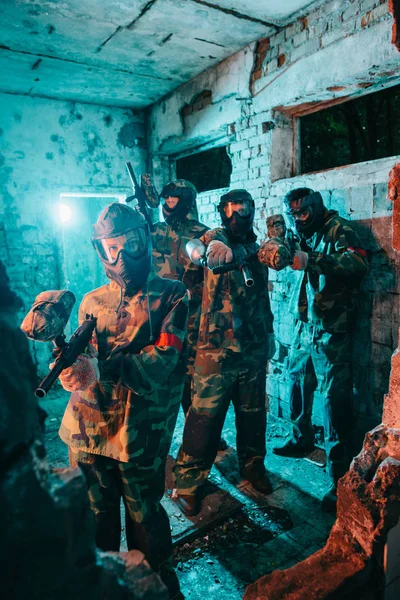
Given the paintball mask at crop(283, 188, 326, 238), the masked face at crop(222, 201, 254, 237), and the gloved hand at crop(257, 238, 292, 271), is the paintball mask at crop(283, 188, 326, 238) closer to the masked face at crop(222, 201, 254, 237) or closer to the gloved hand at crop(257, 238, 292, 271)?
the masked face at crop(222, 201, 254, 237)

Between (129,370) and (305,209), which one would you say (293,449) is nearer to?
(305,209)

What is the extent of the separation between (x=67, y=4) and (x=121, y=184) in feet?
9.55

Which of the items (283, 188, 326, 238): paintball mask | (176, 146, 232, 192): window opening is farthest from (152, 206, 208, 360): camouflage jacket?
(176, 146, 232, 192): window opening

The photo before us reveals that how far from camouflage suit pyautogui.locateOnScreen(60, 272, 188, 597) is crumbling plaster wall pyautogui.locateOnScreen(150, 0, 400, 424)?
6.49ft

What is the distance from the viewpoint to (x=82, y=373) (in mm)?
1697

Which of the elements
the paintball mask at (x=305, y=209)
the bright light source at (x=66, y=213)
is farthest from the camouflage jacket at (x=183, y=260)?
the bright light source at (x=66, y=213)

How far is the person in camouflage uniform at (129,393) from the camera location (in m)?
1.76

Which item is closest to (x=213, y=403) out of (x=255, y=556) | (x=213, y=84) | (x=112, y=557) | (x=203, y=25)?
(x=255, y=556)

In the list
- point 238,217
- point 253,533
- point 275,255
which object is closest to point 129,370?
point 275,255

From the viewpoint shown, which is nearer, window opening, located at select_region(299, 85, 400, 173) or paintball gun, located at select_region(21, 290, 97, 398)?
paintball gun, located at select_region(21, 290, 97, 398)

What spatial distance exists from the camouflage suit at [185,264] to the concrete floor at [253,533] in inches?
39.6

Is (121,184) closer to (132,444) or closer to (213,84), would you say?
(213,84)

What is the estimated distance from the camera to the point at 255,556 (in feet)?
7.73

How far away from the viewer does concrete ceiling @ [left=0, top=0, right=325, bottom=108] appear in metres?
3.36
